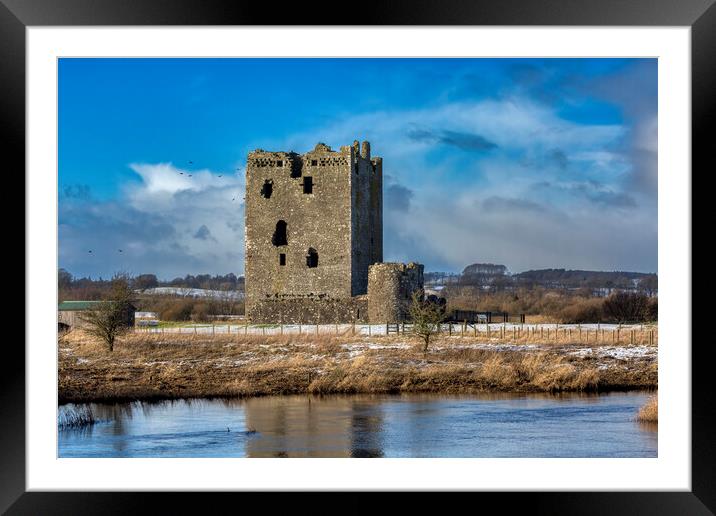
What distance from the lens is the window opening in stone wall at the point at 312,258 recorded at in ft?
135

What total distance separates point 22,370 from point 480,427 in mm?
9132

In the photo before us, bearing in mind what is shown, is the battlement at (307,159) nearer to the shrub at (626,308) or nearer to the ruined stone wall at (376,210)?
the ruined stone wall at (376,210)

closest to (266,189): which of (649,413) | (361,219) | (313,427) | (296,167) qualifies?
(296,167)

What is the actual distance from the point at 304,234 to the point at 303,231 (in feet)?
0.48

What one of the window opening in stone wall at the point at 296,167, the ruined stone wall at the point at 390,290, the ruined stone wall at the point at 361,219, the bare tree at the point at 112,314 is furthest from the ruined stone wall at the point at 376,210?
the bare tree at the point at 112,314

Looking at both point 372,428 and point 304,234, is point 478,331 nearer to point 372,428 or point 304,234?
point 304,234

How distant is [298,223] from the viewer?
41.2 metres

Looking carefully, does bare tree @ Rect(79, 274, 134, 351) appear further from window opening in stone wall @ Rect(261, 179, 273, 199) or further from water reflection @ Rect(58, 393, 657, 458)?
window opening in stone wall @ Rect(261, 179, 273, 199)

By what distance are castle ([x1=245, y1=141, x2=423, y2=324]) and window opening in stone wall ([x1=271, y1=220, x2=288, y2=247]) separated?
44 millimetres

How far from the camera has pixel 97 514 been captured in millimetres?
9320
